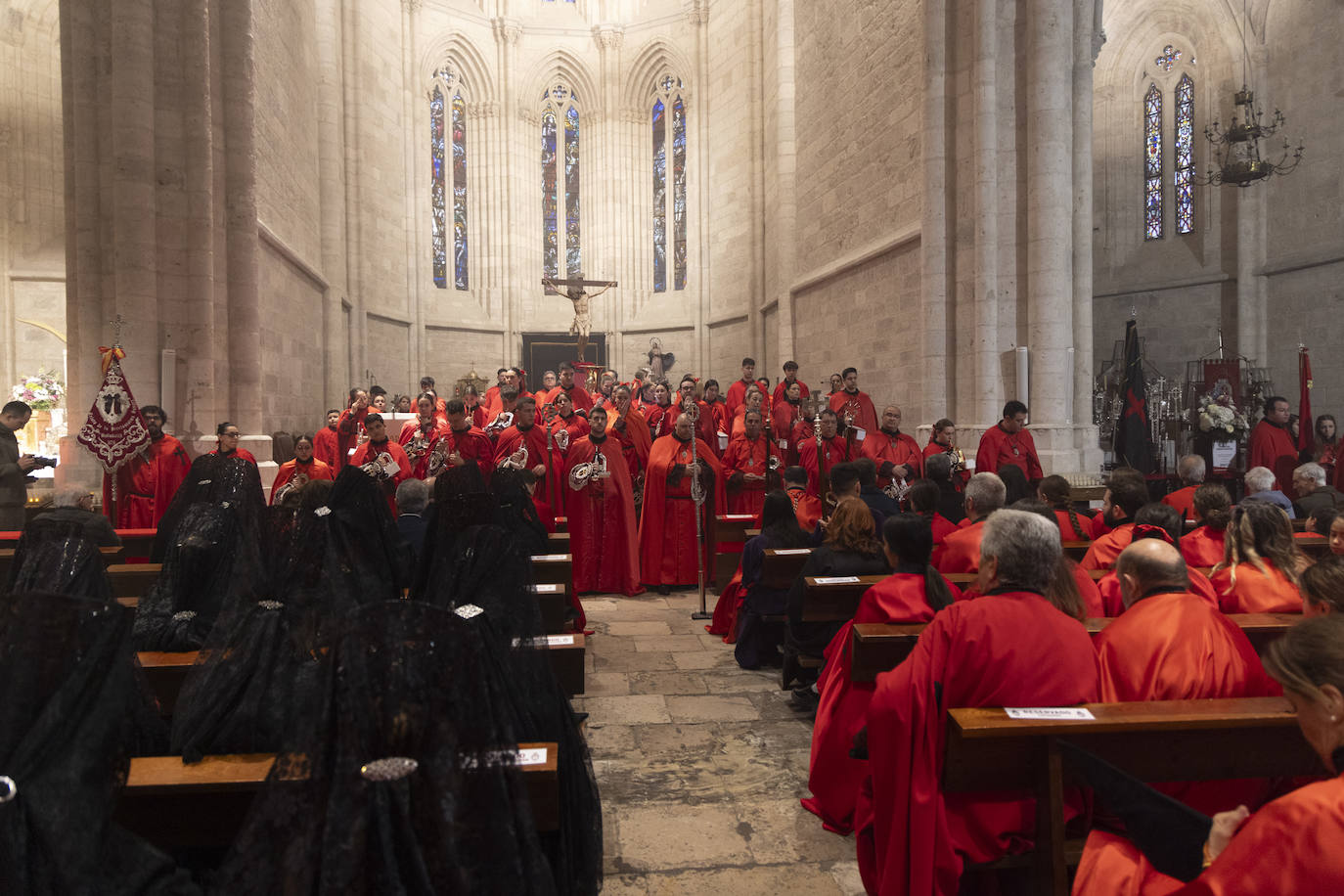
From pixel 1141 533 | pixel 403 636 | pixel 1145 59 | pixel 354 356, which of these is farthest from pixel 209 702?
pixel 1145 59

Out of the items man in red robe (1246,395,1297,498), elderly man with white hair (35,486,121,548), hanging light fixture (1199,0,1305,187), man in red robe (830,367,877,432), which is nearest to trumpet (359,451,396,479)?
elderly man with white hair (35,486,121,548)

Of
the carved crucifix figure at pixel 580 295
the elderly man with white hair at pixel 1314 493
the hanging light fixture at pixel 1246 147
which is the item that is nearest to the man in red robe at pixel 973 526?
the elderly man with white hair at pixel 1314 493

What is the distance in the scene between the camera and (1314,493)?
737cm

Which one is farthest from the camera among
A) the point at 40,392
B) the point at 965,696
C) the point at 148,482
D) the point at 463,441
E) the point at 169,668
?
the point at 40,392

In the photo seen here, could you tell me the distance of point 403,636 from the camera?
6.42 feet

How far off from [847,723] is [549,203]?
23.6m

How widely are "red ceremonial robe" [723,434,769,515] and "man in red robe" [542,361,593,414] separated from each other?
219cm

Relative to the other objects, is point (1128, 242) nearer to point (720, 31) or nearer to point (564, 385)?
point (720, 31)

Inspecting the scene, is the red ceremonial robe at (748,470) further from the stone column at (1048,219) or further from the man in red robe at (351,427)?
the man in red robe at (351,427)

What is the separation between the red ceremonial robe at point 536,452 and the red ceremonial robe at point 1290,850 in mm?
7839

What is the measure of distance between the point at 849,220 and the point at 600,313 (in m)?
10.7

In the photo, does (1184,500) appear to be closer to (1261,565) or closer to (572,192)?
(1261,565)

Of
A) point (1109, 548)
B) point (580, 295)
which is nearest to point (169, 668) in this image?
point (1109, 548)

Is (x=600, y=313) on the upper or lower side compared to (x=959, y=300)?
upper
